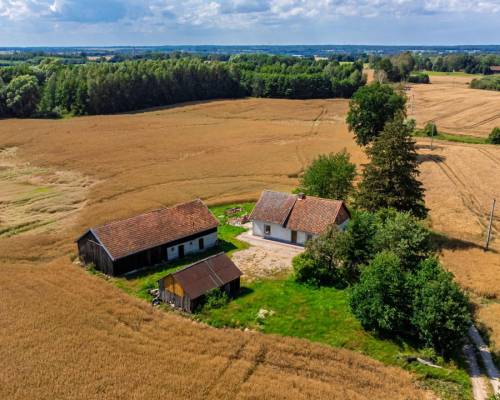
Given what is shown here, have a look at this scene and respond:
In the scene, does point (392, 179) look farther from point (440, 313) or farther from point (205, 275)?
point (205, 275)

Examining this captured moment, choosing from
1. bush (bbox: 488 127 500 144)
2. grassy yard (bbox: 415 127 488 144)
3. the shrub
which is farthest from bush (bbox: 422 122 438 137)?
the shrub

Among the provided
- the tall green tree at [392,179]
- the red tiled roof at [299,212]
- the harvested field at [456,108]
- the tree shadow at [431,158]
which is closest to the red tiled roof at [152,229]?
the red tiled roof at [299,212]

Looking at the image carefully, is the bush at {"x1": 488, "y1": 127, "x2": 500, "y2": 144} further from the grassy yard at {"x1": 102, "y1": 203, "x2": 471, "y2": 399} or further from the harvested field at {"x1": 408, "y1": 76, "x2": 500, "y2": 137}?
the grassy yard at {"x1": 102, "y1": 203, "x2": 471, "y2": 399}

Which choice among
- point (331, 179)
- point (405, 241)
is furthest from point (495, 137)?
point (405, 241)

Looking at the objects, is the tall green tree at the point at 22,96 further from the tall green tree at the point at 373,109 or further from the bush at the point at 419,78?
the bush at the point at 419,78

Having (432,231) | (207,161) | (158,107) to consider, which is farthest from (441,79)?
(432,231)

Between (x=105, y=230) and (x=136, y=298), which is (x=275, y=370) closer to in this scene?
(x=136, y=298)
